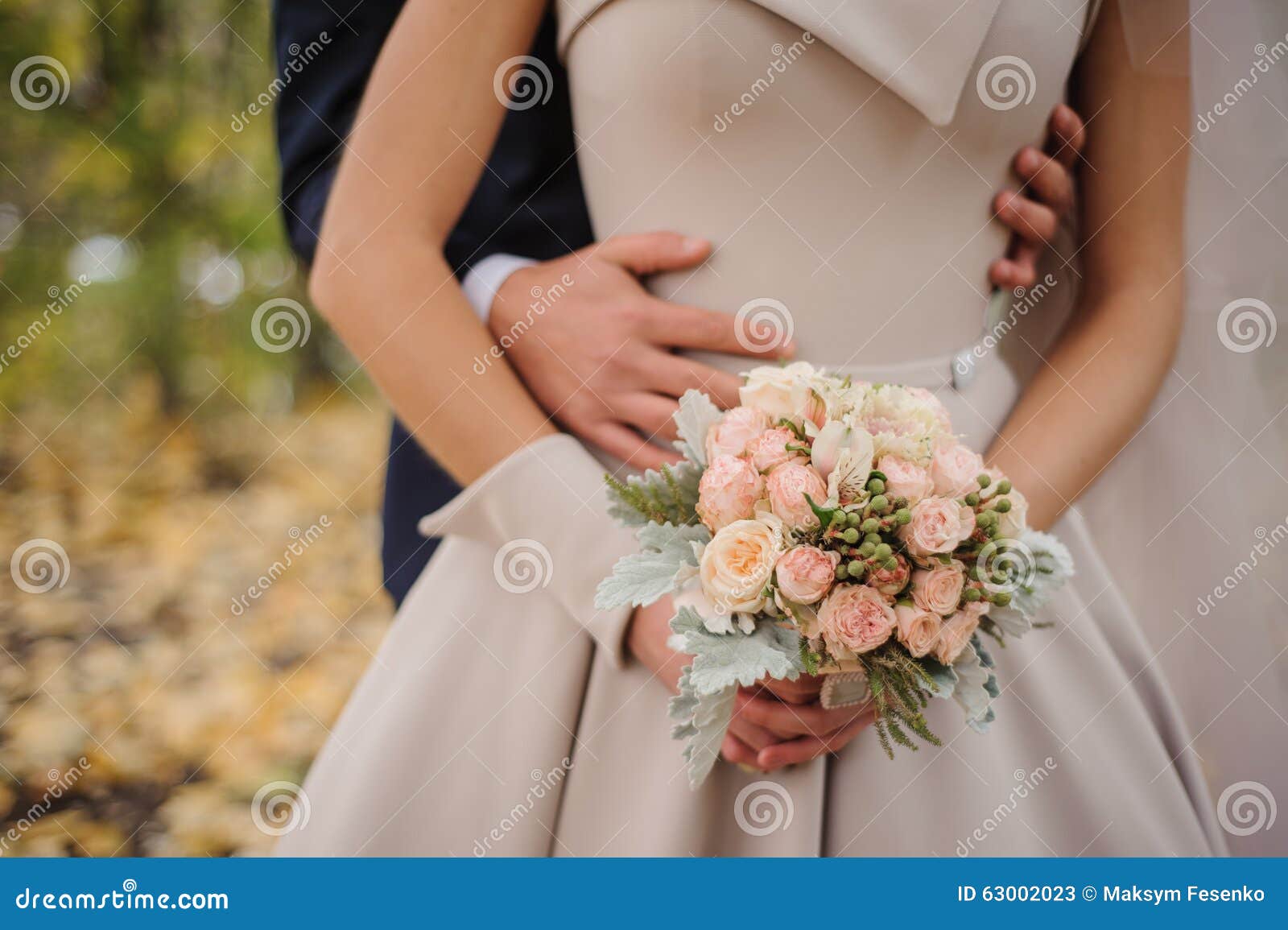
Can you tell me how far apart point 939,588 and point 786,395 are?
0.14 metres

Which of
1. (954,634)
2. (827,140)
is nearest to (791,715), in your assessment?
(954,634)

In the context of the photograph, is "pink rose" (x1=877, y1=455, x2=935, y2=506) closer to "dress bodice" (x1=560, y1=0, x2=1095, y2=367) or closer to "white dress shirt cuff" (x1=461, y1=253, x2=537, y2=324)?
"dress bodice" (x1=560, y1=0, x2=1095, y2=367)

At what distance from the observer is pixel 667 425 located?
73 cm

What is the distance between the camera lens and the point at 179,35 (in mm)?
976

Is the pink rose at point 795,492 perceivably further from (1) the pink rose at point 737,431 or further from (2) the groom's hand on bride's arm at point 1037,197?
(2) the groom's hand on bride's arm at point 1037,197

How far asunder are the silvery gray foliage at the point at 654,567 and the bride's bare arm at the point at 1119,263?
32 cm

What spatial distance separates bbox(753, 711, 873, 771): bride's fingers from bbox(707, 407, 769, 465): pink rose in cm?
23

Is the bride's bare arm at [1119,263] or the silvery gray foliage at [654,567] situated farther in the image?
the bride's bare arm at [1119,263]

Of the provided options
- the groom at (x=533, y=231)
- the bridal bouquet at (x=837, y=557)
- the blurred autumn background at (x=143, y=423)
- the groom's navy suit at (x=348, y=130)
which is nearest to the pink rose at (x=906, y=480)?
the bridal bouquet at (x=837, y=557)

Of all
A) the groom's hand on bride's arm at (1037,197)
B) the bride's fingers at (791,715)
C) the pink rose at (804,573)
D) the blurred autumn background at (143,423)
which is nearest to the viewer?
the pink rose at (804,573)

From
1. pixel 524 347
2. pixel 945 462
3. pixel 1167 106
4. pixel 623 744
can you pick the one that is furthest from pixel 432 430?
pixel 1167 106

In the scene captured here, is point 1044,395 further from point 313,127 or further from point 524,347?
point 313,127

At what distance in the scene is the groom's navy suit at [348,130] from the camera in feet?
2.67

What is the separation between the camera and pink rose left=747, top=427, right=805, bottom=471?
56 cm
